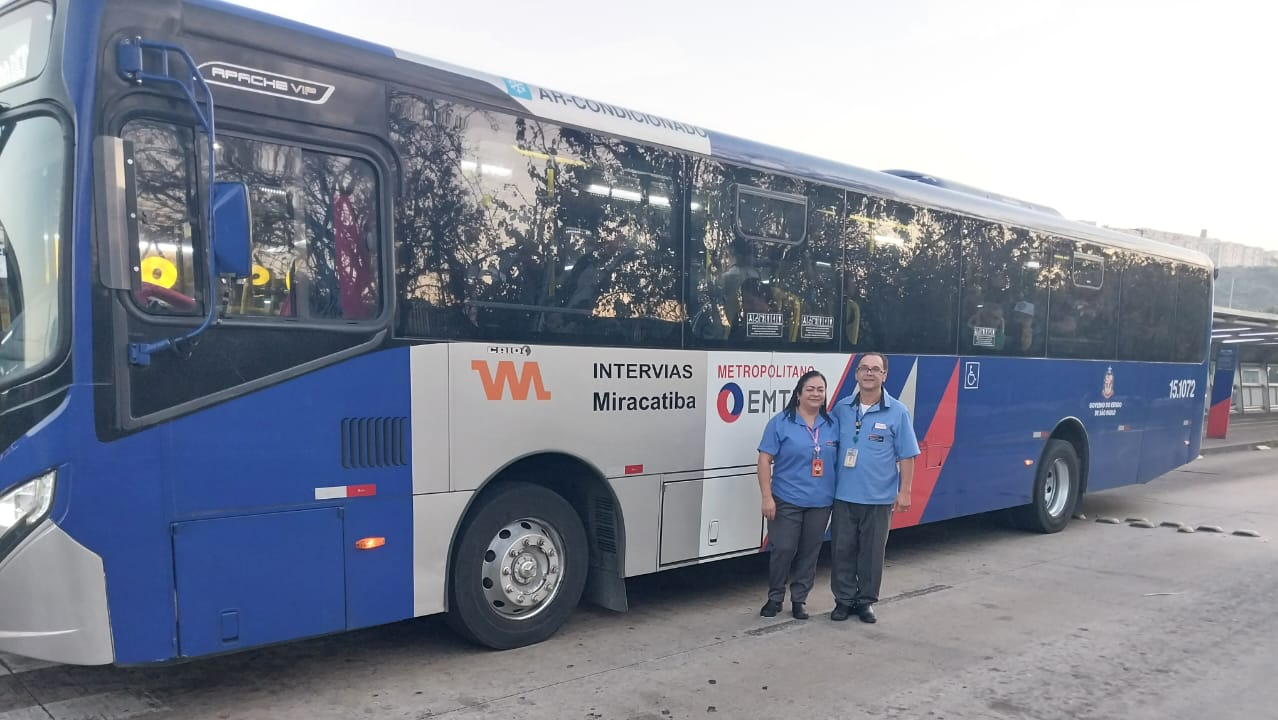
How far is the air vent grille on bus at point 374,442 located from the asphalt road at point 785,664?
122cm

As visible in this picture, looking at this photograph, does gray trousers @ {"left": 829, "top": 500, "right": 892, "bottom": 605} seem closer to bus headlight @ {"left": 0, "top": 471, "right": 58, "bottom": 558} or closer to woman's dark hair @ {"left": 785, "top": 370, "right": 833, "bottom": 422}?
woman's dark hair @ {"left": 785, "top": 370, "right": 833, "bottom": 422}

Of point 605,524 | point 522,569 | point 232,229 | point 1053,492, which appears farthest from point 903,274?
point 232,229

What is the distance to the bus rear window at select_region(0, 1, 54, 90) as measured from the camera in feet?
13.1

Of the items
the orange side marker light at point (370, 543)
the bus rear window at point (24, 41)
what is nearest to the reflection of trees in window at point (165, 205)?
the bus rear window at point (24, 41)

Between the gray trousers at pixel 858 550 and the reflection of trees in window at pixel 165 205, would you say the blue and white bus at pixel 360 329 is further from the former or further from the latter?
the gray trousers at pixel 858 550

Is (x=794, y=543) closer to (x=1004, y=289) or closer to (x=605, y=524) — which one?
(x=605, y=524)

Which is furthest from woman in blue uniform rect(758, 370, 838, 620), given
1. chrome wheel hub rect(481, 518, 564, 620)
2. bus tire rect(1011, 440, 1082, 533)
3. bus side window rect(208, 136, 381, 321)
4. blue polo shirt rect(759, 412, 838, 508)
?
bus tire rect(1011, 440, 1082, 533)

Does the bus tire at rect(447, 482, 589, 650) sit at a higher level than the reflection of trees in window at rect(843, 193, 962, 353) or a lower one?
lower

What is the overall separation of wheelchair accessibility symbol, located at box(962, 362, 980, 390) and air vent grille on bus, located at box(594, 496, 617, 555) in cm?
422

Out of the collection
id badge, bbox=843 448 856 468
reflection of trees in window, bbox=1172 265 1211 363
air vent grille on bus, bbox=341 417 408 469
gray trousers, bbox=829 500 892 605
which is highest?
reflection of trees in window, bbox=1172 265 1211 363

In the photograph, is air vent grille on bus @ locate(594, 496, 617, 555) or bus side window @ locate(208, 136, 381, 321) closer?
bus side window @ locate(208, 136, 381, 321)

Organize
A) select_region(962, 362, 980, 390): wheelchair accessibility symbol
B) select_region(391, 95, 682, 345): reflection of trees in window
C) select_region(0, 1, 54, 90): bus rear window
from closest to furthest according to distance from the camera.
Answer: select_region(0, 1, 54, 90): bus rear window → select_region(391, 95, 682, 345): reflection of trees in window → select_region(962, 362, 980, 390): wheelchair accessibility symbol

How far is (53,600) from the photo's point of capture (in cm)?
385

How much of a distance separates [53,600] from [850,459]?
4668 mm
